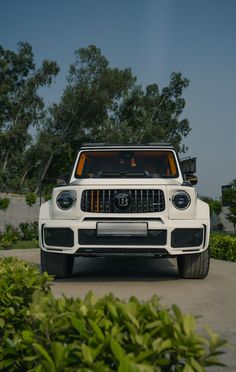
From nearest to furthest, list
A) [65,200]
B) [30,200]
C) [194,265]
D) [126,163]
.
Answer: [65,200]
[194,265]
[126,163]
[30,200]

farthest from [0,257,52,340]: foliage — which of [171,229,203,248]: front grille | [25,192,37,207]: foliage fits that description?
[25,192,37,207]: foliage

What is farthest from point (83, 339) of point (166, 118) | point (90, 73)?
point (166, 118)

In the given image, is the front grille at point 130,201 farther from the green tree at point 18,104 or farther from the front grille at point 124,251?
the green tree at point 18,104

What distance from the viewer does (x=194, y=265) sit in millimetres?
6645

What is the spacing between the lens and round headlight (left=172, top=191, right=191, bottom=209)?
243 inches

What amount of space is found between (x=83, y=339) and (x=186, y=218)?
14.7 ft

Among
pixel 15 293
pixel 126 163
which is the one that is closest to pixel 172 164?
pixel 126 163

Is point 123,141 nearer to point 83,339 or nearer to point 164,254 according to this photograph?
point 164,254

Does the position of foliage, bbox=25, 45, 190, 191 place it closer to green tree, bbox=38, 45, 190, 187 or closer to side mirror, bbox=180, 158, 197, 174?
green tree, bbox=38, 45, 190, 187

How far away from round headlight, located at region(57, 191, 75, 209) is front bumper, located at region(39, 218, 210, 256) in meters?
0.22

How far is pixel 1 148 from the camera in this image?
1575 inches

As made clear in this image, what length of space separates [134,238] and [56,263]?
134cm

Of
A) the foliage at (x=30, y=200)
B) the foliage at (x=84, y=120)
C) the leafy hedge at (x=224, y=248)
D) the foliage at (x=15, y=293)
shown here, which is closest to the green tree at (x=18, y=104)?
the foliage at (x=84, y=120)

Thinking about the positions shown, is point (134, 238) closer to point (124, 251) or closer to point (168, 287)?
point (124, 251)
